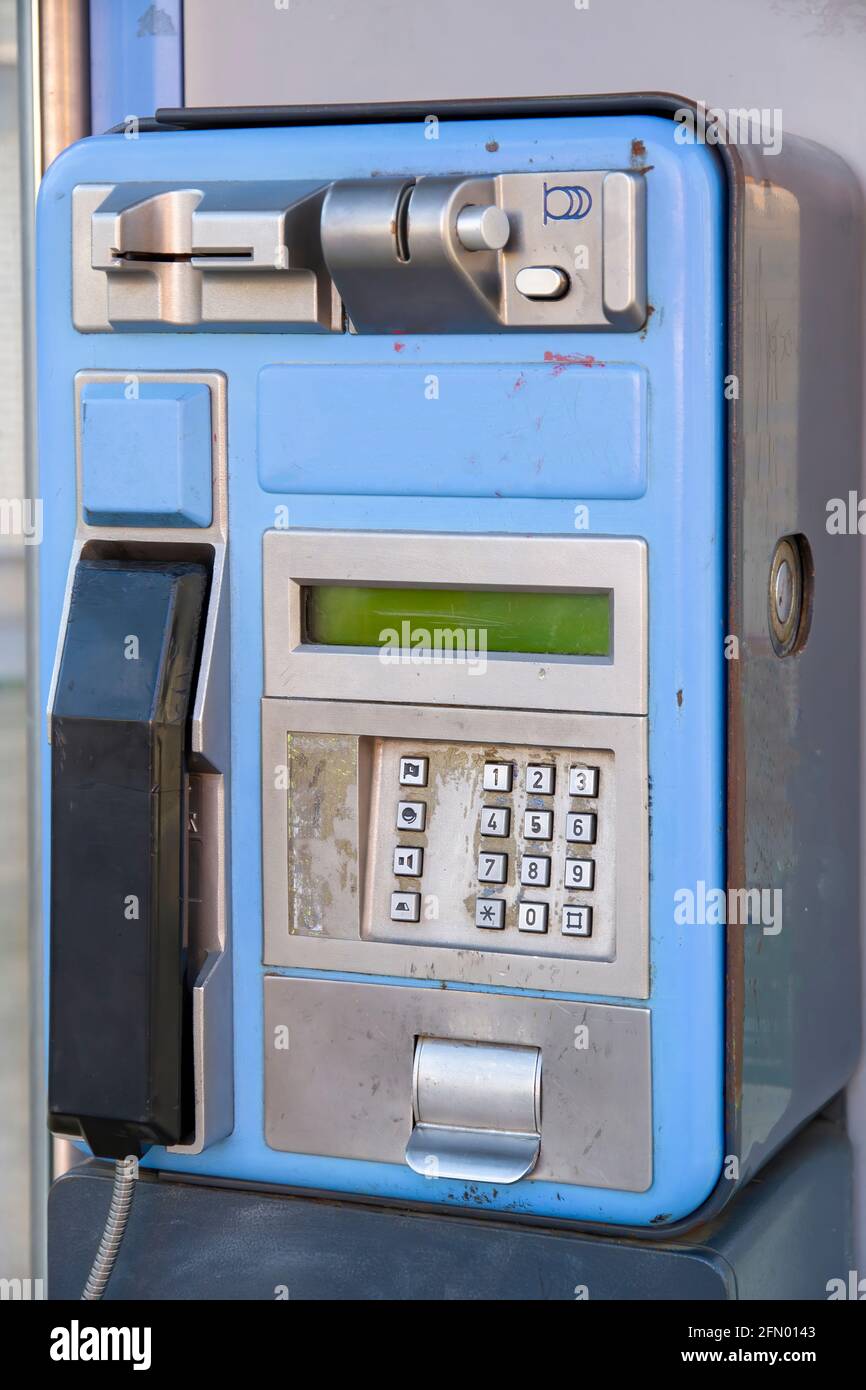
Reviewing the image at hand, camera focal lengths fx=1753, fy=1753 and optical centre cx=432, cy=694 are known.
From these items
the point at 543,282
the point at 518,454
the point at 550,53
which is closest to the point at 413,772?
the point at 518,454

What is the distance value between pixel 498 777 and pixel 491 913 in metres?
0.10

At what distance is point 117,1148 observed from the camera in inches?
54.4

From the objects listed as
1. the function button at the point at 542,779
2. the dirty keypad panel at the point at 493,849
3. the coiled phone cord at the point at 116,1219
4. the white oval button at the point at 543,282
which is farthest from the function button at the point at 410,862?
the white oval button at the point at 543,282

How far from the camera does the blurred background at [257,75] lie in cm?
167

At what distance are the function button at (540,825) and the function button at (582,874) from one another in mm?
30

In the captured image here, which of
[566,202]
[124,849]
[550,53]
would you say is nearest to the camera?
[566,202]

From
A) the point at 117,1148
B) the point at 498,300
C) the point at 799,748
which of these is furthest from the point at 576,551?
the point at 117,1148

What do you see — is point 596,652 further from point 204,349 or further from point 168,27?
point 168,27

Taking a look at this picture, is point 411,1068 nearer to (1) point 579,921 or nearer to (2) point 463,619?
(1) point 579,921

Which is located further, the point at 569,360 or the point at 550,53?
the point at 550,53

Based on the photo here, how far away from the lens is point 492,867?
133 cm

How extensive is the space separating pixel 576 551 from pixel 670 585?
0.24ft

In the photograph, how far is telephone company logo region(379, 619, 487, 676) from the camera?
1314 millimetres
